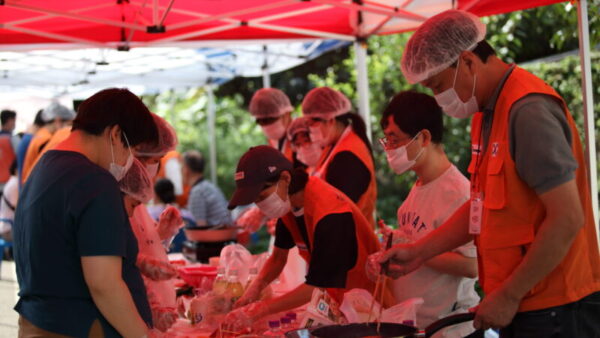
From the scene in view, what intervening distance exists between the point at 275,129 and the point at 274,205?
222 cm

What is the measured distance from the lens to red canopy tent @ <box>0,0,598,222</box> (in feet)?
14.9

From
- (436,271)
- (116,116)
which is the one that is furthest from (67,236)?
(436,271)

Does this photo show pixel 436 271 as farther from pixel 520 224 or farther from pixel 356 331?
pixel 520 224

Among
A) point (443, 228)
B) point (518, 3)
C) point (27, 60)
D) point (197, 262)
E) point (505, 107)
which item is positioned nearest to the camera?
point (505, 107)

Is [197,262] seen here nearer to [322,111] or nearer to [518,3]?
[322,111]

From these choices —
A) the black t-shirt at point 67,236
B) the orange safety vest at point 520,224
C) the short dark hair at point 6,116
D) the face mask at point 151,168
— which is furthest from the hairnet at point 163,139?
the short dark hair at point 6,116

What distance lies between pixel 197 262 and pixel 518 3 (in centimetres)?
261

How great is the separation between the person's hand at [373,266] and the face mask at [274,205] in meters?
0.43

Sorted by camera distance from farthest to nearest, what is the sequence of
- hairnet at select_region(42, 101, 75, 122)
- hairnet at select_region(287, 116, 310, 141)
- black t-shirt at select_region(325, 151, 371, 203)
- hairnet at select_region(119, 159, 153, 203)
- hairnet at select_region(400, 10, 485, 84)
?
hairnet at select_region(42, 101, 75, 122), hairnet at select_region(287, 116, 310, 141), black t-shirt at select_region(325, 151, 371, 203), hairnet at select_region(119, 159, 153, 203), hairnet at select_region(400, 10, 485, 84)

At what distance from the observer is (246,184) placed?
8.93 ft

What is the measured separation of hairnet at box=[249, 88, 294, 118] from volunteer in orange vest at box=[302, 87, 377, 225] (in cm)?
66

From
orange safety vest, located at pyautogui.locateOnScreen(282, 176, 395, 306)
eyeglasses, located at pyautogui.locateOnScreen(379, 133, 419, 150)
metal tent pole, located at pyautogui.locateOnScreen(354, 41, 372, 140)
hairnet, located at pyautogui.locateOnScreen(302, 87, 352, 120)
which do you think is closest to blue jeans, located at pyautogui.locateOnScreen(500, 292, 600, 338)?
orange safety vest, located at pyautogui.locateOnScreen(282, 176, 395, 306)

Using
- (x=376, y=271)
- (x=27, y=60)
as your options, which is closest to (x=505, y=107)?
(x=376, y=271)

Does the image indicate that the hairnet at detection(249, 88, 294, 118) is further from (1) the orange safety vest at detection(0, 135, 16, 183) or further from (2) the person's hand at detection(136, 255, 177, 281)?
(1) the orange safety vest at detection(0, 135, 16, 183)
